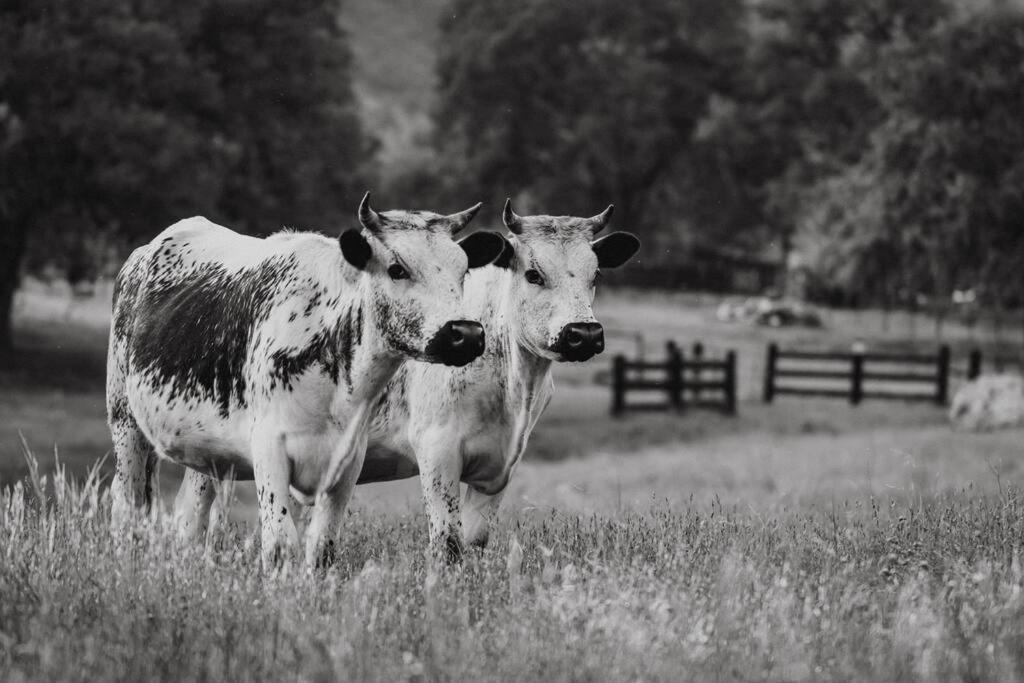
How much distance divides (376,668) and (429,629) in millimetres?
582

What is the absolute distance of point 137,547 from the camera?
5.68 meters

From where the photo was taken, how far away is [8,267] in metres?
23.2

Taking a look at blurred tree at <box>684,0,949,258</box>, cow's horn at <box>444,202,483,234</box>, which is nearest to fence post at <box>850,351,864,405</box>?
blurred tree at <box>684,0,949,258</box>

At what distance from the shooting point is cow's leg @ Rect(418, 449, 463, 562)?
5914mm

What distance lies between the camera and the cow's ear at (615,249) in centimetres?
632

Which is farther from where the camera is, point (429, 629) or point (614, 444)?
point (614, 444)

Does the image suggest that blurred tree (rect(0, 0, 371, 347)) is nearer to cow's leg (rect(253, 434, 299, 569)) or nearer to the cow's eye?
cow's leg (rect(253, 434, 299, 569))

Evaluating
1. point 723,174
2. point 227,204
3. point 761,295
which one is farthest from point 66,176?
point 761,295

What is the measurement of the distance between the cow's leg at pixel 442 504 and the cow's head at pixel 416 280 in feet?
2.93

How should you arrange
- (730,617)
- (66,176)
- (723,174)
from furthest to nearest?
1. (723,174)
2. (66,176)
3. (730,617)

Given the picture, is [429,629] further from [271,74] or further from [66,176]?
[271,74]

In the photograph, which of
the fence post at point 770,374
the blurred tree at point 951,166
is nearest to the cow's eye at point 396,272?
the fence post at point 770,374

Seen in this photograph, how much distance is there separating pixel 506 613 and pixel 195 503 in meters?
2.54

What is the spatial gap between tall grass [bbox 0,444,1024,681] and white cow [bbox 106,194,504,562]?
1.43 feet
